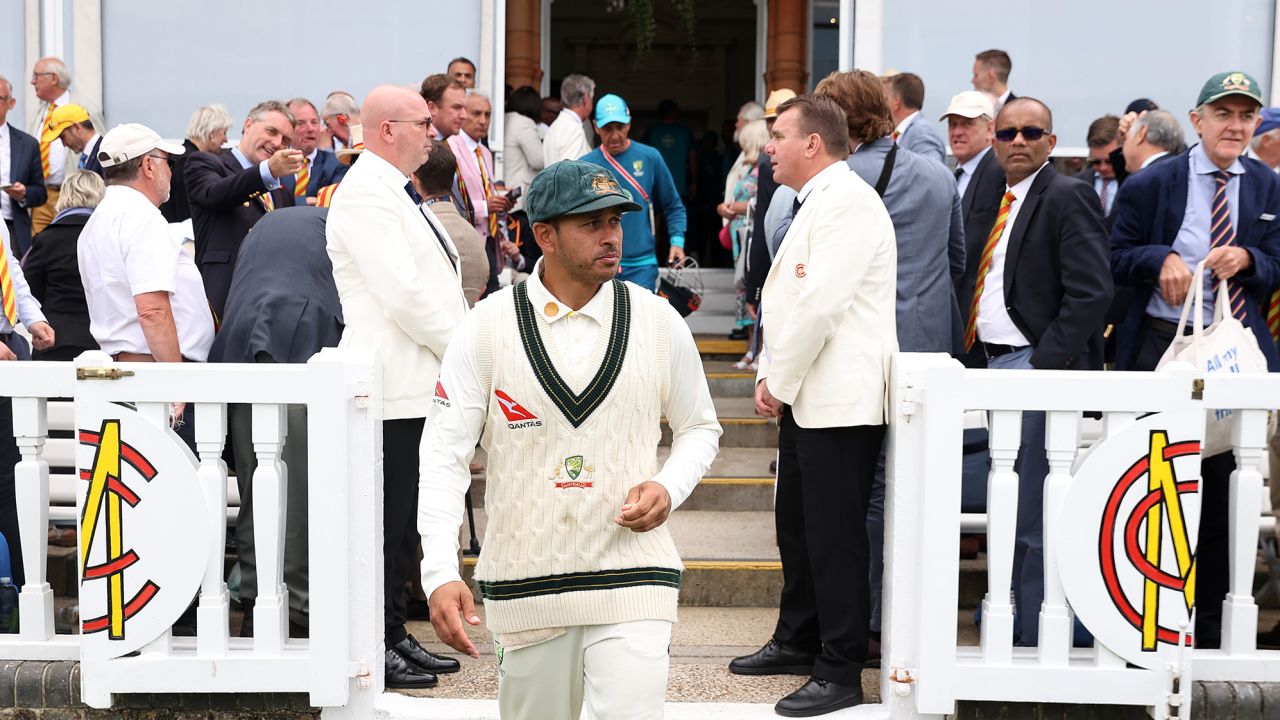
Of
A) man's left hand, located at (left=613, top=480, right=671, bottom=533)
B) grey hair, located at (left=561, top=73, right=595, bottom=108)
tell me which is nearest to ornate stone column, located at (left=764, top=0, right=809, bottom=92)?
grey hair, located at (left=561, top=73, right=595, bottom=108)

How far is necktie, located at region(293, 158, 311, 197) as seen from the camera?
694 centimetres

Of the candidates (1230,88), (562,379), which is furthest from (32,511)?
(1230,88)

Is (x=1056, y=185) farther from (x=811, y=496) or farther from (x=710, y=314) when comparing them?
(x=710, y=314)

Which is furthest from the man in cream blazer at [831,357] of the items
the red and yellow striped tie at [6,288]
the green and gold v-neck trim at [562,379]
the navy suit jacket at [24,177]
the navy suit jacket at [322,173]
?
the navy suit jacket at [24,177]

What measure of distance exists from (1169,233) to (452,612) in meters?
3.60

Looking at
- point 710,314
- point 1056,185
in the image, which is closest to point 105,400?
point 1056,185

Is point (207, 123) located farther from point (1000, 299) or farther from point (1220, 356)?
point (1220, 356)

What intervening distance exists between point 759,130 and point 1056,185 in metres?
3.78

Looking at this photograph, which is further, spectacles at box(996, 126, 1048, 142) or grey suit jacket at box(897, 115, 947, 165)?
grey suit jacket at box(897, 115, 947, 165)

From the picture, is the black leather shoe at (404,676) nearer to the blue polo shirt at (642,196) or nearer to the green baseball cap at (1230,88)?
the blue polo shirt at (642,196)

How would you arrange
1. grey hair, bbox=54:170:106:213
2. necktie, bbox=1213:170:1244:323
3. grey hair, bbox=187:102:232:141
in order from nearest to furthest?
necktie, bbox=1213:170:1244:323
grey hair, bbox=54:170:106:213
grey hair, bbox=187:102:232:141

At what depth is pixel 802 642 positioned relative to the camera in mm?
4586

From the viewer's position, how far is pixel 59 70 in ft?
25.2

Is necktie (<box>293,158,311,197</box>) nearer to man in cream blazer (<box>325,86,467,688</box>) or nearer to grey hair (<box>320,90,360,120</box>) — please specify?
grey hair (<box>320,90,360,120</box>)
